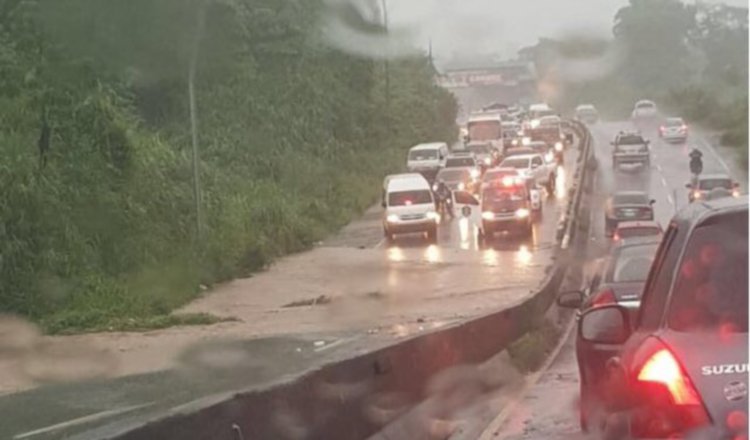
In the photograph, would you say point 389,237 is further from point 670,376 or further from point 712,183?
point 670,376

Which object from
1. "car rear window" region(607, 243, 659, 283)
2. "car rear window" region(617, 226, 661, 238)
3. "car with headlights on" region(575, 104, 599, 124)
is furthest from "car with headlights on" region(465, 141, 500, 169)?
"car rear window" region(607, 243, 659, 283)

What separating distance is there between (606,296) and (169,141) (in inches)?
1188

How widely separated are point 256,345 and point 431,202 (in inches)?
917

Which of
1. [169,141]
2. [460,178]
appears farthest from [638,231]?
[460,178]

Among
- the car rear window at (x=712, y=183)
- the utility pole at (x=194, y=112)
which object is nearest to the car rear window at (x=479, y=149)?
the utility pole at (x=194, y=112)

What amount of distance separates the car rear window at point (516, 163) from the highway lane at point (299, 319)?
1.59m

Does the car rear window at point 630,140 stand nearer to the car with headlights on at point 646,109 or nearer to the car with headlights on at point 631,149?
the car with headlights on at point 631,149

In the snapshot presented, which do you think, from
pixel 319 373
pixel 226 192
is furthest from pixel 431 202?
pixel 319 373

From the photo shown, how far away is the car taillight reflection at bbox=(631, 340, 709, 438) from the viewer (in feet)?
14.2

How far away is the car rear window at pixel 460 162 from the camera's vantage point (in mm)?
47897

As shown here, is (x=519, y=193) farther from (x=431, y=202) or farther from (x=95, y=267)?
(x=95, y=267)

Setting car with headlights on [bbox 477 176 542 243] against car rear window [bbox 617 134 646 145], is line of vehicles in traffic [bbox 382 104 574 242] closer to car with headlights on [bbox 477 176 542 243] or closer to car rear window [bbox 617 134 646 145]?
A: car with headlights on [bbox 477 176 542 243]

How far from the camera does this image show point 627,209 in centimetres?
3497

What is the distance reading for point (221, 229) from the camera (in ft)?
114
